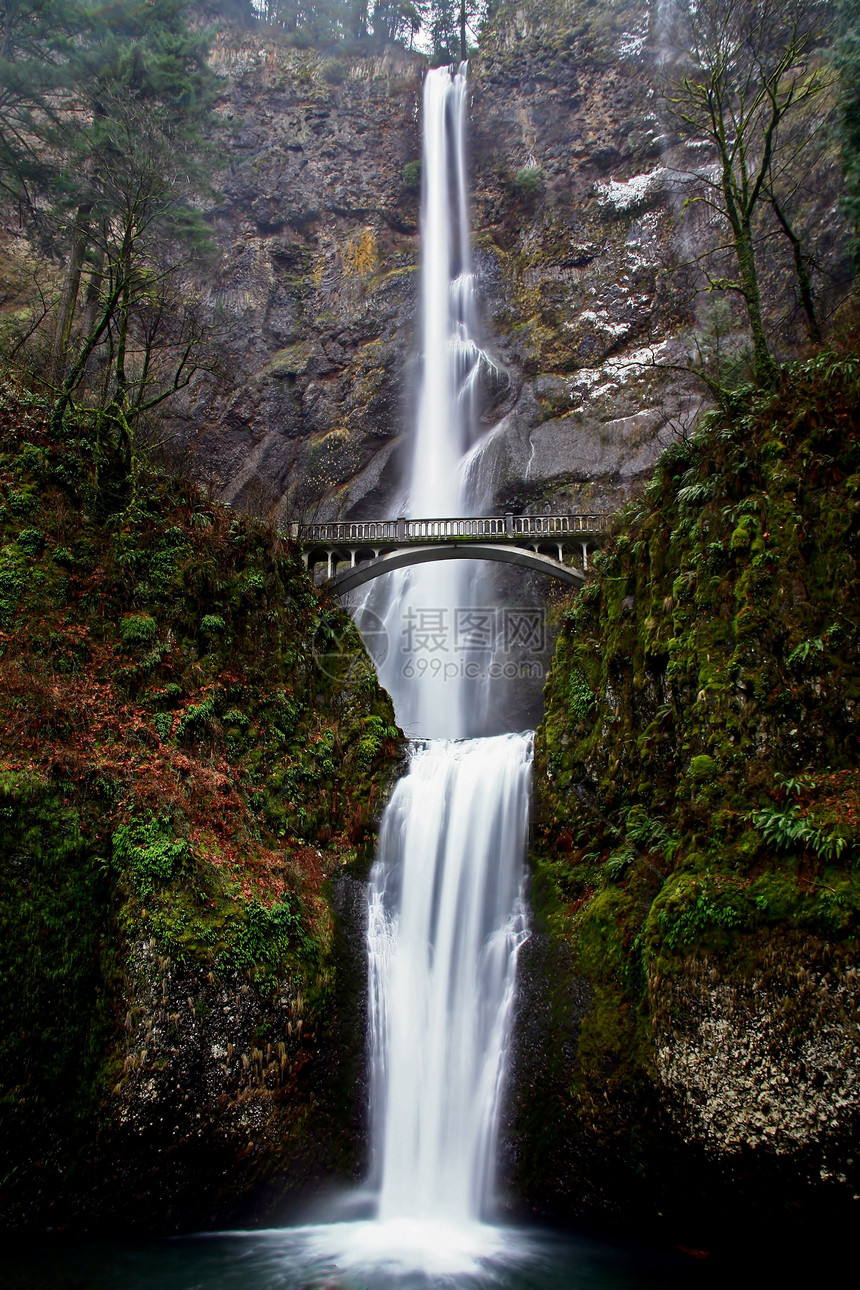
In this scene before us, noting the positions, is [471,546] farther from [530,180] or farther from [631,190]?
[530,180]

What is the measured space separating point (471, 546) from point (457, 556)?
89 centimetres

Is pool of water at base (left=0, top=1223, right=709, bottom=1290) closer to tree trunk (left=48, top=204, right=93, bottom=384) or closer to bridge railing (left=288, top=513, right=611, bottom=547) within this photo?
bridge railing (left=288, top=513, right=611, bottom=547)

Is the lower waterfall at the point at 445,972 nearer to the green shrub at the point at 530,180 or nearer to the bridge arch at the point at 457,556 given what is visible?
the bridge arch at the point at 457,556

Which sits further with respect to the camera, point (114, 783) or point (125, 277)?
point (125, 277)

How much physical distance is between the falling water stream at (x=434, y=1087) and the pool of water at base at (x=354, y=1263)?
0.07 feet

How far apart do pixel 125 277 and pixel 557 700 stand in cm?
1150

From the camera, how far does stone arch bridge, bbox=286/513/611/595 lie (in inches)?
824

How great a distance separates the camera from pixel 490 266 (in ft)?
100.0

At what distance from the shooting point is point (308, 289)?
3158cm

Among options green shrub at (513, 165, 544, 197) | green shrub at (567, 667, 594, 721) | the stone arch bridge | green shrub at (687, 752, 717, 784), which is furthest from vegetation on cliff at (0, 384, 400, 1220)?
green shrub at (513, 165, 544, 197)

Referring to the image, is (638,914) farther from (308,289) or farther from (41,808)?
(308,289)

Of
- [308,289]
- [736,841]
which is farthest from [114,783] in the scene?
[308,289]

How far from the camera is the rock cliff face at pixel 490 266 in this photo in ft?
86.4

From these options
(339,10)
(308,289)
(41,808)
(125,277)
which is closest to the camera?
(41,808)
